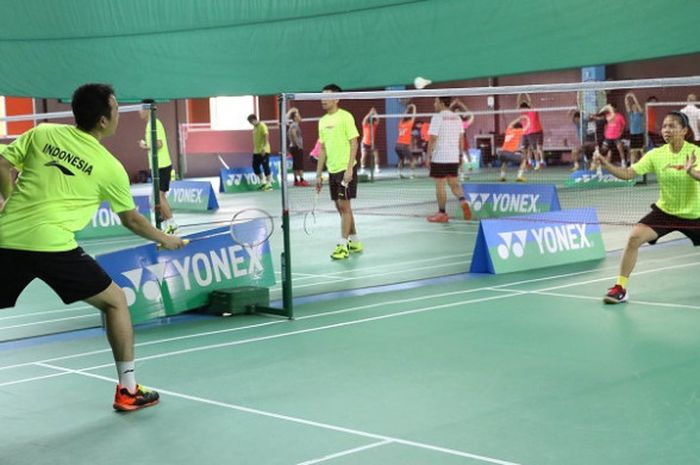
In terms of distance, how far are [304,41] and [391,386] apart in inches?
153

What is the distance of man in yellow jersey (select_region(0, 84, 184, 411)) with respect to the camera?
622 centimetres

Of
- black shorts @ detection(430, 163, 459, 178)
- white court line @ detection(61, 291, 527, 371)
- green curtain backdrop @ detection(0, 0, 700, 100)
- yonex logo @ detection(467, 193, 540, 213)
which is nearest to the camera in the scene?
green curtain backdrop @ detection(0, 0, 700, 100)

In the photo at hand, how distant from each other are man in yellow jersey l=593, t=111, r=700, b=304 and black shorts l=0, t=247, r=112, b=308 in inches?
196

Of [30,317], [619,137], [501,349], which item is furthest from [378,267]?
[619,137]

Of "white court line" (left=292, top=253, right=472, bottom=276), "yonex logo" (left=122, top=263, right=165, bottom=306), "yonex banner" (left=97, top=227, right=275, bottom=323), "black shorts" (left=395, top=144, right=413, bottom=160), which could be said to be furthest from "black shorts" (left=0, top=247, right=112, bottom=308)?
"black shorts" (left=395, top=144, right=413, bottom=160)

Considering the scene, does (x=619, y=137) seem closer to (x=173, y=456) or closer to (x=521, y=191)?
(x=521, y=191)

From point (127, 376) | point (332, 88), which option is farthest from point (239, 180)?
point (127, 376)

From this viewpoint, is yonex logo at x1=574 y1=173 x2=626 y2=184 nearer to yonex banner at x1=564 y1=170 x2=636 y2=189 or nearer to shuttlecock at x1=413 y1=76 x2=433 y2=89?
yonex banner at x1=564 y1=170 x2=636 y2=189

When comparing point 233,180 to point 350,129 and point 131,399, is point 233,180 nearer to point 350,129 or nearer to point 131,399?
point 350,129

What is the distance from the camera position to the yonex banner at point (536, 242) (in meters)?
11.9

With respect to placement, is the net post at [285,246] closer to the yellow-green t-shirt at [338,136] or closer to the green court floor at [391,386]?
the green court floor at [391,386]

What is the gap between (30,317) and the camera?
10.4 m

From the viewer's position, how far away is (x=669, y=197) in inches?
385

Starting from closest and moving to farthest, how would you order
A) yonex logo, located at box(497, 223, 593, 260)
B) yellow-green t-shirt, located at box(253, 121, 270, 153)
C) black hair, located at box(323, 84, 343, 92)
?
black hair, located at box(323, 84, 343, 92) → yonex logo, located at box(497, 223, 593, 260) → yellow-green t-shirt, located at box(253, 121, 270, 153)
